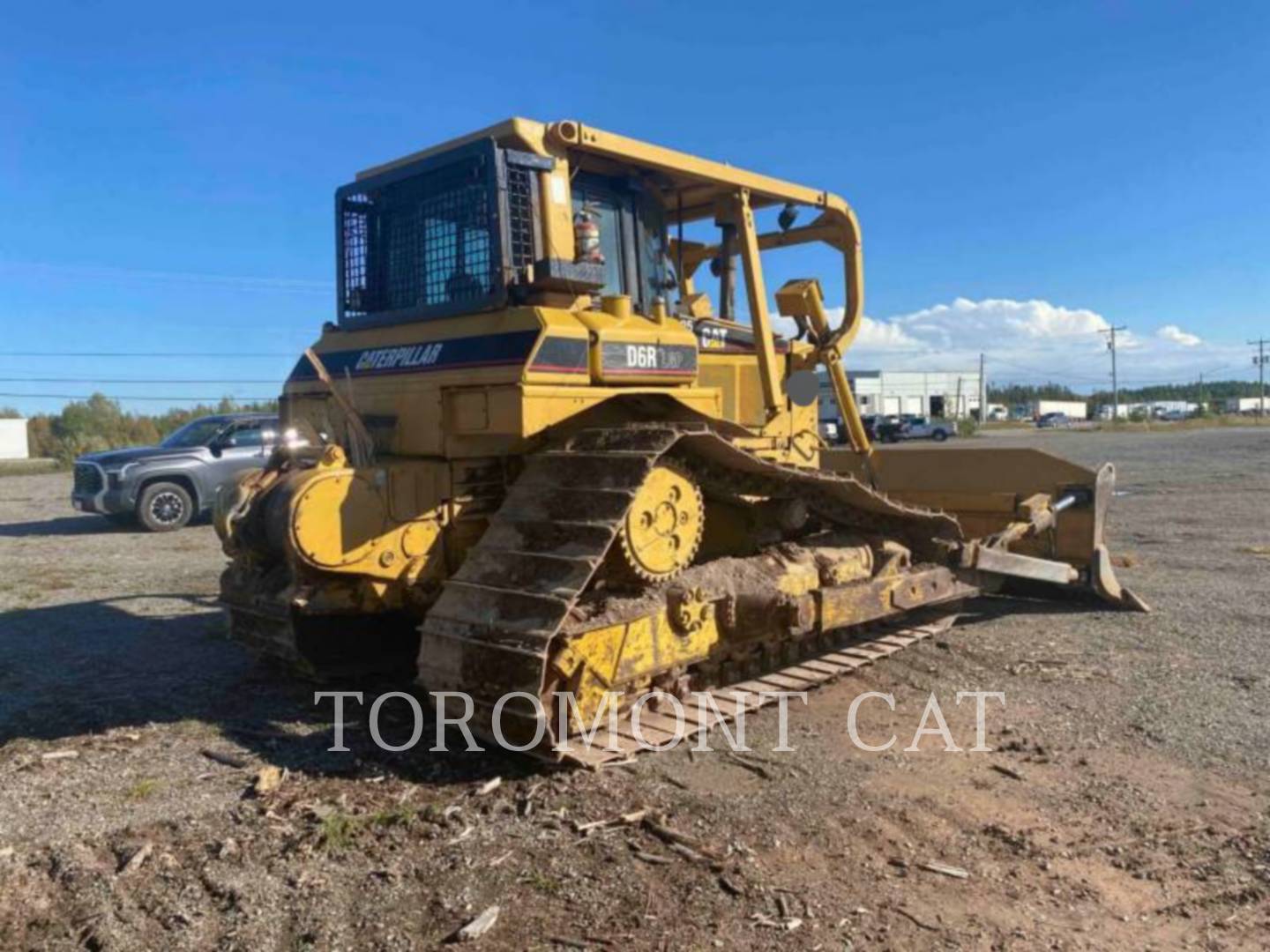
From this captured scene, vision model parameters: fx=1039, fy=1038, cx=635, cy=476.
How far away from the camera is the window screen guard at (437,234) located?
548 cm

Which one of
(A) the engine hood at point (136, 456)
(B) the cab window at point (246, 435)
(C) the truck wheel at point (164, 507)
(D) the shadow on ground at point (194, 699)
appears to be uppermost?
(B) the cab window at point (246, 435)

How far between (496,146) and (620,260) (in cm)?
108

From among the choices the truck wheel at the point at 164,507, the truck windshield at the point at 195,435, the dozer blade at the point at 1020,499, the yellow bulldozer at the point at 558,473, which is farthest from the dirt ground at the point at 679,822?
the truck windshield at the point at 195,435

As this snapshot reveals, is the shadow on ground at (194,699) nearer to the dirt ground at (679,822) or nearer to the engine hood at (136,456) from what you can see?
the dirt ground at (679,822)

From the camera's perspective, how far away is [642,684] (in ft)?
17.1

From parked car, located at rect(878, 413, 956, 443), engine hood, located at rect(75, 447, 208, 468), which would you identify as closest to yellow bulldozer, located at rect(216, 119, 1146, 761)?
engine hood, located at rect(75, 447, 208, 468)

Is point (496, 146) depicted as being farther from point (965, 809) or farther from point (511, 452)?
point (965, 809)

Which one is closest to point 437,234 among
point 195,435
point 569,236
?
point 569,236

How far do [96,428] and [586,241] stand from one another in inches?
1777

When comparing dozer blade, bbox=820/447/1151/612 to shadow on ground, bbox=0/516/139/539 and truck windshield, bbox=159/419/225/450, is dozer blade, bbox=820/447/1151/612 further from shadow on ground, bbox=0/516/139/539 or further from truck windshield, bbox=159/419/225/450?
shadow on ground, bbox=0/516/139/539

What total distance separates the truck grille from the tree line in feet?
67.8

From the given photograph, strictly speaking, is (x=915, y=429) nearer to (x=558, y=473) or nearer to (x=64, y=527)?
(x=64, y=527)

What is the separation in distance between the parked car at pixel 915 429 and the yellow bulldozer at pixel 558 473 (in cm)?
4753

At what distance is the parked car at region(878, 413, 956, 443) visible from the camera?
54.0m
